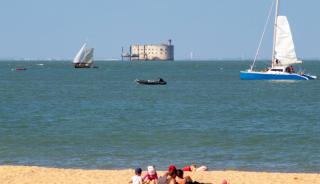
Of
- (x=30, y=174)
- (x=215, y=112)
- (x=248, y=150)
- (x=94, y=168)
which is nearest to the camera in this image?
(x=30, y=174)

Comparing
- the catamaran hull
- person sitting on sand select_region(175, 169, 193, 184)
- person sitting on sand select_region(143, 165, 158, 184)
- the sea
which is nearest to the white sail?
the catamaran hull

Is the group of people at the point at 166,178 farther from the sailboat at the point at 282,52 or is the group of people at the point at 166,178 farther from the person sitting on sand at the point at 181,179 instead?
the sailboat at the point at 282,52

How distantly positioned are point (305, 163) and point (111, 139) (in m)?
13.5

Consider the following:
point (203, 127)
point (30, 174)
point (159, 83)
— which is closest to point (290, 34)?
point (159, 83)

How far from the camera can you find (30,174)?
27094 millimetres

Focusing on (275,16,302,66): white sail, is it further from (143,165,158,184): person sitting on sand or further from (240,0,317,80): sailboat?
(143,165,158,184): person sitting on sand

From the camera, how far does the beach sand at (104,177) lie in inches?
1014

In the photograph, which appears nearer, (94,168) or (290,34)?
(94,168)

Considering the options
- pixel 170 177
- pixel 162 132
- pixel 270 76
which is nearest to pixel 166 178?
pixel 170 177

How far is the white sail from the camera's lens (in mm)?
110438

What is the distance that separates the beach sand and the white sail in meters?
84.1

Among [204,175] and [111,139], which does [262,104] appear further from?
[204,175]

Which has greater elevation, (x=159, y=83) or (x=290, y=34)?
(x=290, y=34)

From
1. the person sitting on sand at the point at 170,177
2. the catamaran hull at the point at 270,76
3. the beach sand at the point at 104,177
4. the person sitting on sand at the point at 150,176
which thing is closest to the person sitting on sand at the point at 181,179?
the person sitting on sand at the point at 170,177
